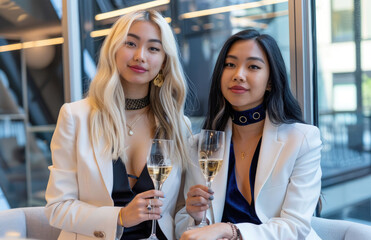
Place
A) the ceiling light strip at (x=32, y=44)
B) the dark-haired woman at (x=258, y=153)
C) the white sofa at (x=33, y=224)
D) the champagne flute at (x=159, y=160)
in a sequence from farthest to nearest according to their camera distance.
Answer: the ceiling light strip at (x=32, y=44) < the white sofa at (x=33, y=224) < the dark-haired woman at (x=258, y=153) < the champagne flute at (x=159, y=160)

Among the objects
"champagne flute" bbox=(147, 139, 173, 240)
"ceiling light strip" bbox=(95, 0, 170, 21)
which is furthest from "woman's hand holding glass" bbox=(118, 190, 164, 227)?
"ceiling light strip" bbox=(95, 0, 170, 21)

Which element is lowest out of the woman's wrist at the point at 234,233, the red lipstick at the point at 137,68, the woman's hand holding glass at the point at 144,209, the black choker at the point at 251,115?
the woman's wrist at the point at 234,233

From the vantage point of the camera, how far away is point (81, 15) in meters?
3.63

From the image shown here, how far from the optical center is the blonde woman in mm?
1996

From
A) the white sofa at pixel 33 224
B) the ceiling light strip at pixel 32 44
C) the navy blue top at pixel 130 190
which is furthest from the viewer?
the ceiling light strip at pixel 32 44

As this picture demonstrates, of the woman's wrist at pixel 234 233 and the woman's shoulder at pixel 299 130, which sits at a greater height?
the woman's shoulder at pixel 299 130

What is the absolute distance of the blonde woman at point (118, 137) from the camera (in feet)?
6.55

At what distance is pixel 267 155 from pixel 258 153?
98mm

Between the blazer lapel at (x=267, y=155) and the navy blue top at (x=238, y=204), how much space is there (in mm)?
77

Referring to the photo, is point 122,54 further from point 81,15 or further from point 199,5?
point 81,15

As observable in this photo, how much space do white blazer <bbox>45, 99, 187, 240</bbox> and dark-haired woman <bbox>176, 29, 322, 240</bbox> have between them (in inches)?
11.2

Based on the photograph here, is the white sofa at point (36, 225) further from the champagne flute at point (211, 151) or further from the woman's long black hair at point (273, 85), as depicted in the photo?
the champagne flute at point (211, 151)

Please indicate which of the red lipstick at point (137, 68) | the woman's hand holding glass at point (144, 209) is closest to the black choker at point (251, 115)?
the red lipstick at point (137, 68)

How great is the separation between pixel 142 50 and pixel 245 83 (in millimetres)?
525
